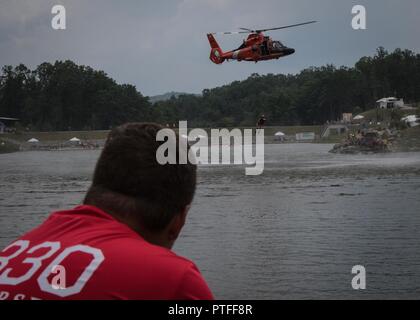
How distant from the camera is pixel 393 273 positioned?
11305 millimetres

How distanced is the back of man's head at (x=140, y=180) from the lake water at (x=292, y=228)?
8.02 metres

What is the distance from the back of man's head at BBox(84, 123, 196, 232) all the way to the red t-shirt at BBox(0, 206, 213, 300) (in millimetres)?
124

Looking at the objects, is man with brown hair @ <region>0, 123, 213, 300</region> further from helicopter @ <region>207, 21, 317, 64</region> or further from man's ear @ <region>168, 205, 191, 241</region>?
helicopter @ <region>207, 21, 317, 64</region>

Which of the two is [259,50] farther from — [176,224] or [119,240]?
[119,240]

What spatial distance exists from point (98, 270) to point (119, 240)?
0.44ft

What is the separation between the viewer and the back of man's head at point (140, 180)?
2.16 m

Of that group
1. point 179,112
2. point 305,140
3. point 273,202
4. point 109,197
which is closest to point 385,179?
point 273,202

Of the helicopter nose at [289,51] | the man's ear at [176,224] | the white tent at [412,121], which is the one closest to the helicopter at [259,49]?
the helicopter nose at [289,51]

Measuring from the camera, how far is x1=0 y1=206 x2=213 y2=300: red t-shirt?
74.9 inches

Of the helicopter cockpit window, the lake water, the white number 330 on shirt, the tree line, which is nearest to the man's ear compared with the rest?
the white number 330 on shirt

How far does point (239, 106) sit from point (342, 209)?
456cm

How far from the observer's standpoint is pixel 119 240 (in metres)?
2.02

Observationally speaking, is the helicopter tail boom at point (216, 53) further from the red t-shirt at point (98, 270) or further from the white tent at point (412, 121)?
the white tent at point (412, 121)

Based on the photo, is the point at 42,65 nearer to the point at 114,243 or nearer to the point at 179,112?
the point at 179,112
